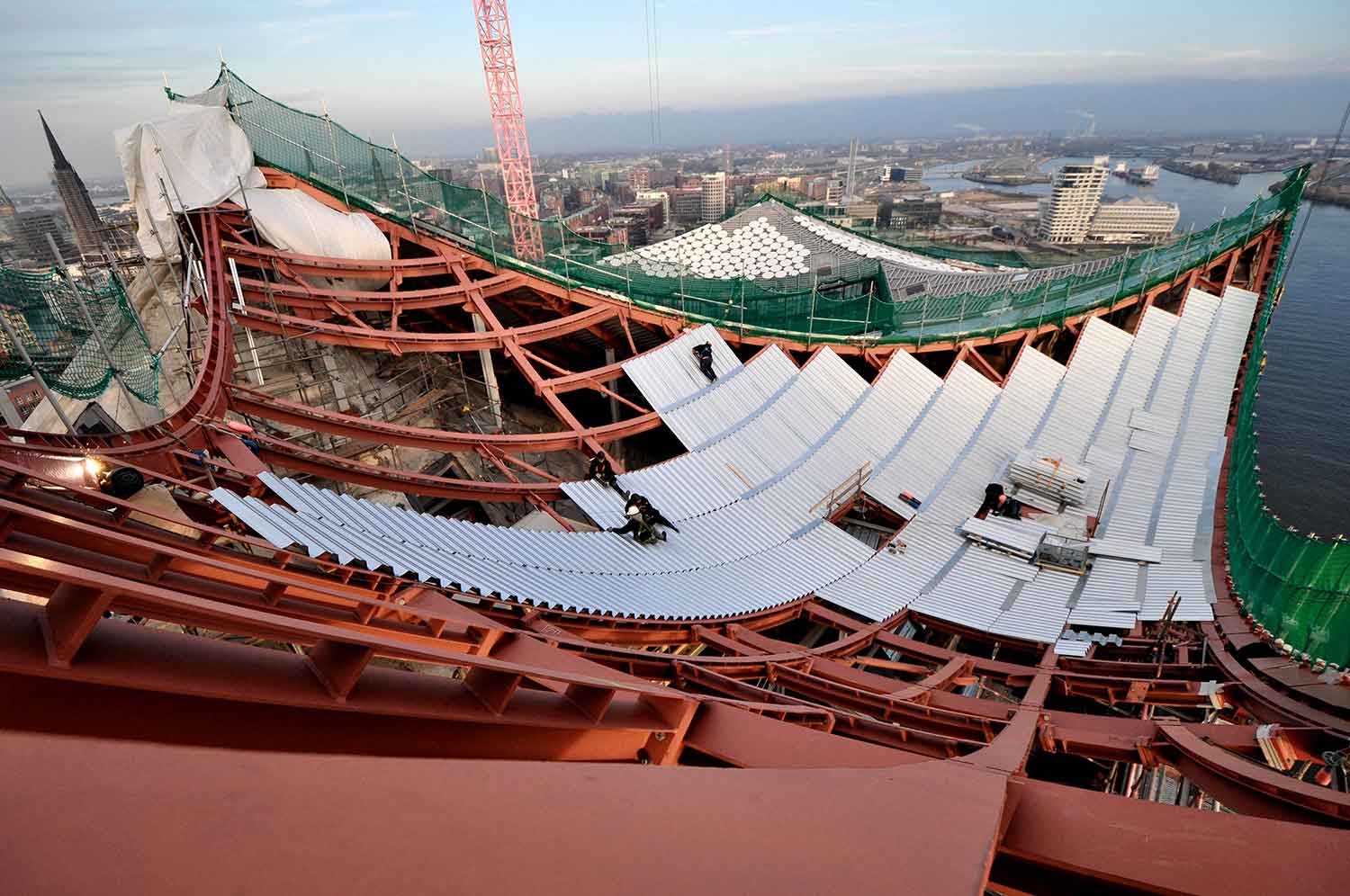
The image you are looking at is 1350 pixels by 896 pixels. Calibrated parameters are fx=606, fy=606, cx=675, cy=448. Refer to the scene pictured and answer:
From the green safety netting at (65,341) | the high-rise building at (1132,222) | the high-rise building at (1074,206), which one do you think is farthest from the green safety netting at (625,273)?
the high-rise building at (1074,206)

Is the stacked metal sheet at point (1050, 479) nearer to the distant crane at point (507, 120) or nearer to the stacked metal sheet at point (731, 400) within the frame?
the stacked metal sheet at point (731, 400)

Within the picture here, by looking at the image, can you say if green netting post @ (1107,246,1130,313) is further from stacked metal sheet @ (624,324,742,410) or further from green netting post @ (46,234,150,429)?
green netting post @ (46,234,150,429)

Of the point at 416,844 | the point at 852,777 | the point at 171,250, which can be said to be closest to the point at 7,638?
the point at 416,844

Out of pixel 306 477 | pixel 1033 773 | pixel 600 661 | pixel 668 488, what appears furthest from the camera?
pixel 306 477

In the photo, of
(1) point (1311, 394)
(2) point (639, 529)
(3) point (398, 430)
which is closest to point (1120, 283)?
(2) point (639, 529)

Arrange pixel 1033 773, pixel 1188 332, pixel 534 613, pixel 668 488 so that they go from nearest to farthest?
pixel 534 613, pixel 1033 773, pixel 668 488, pixel 1188 332

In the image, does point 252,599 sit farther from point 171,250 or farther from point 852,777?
point 171,250
